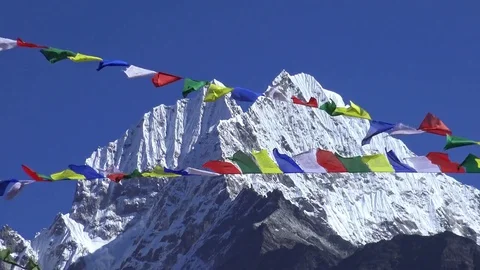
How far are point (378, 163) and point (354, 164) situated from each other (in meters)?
0.55

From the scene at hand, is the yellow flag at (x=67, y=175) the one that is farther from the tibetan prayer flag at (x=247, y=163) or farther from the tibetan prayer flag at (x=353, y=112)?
the tibetan prayer flag at (x=353, y=112)

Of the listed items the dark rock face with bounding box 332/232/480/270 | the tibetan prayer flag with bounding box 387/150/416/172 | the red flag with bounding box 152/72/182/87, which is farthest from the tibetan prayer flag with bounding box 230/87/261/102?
the dark rock face with bounding box 332/232/480/270

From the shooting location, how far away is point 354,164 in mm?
37781

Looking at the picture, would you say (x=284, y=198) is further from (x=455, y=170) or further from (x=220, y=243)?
(x=455, y=170)

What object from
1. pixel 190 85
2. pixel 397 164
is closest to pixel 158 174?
pixel 190 85

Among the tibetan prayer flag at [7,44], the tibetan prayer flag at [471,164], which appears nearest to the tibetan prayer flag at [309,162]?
the tibetan prayer flag at [471,164]

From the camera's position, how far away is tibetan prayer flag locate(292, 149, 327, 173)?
3762 cm

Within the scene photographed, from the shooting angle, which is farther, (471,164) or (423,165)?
(423,165)

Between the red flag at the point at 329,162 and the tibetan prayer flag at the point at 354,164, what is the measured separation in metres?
0.10

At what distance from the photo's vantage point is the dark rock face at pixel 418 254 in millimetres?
150250

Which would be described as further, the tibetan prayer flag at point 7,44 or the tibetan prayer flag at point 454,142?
the tibetan prayer flag at point 7,44

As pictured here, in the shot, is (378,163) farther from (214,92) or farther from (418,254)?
(418,254)

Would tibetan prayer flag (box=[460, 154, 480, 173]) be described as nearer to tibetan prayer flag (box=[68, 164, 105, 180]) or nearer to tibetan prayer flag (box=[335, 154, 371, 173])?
tibetan prayer flag (box=[335, 154, 371, 173])

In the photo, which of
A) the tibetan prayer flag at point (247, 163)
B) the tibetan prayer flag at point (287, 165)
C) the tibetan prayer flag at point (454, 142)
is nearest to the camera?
the tibetan prayer flag at point (454, 142)
